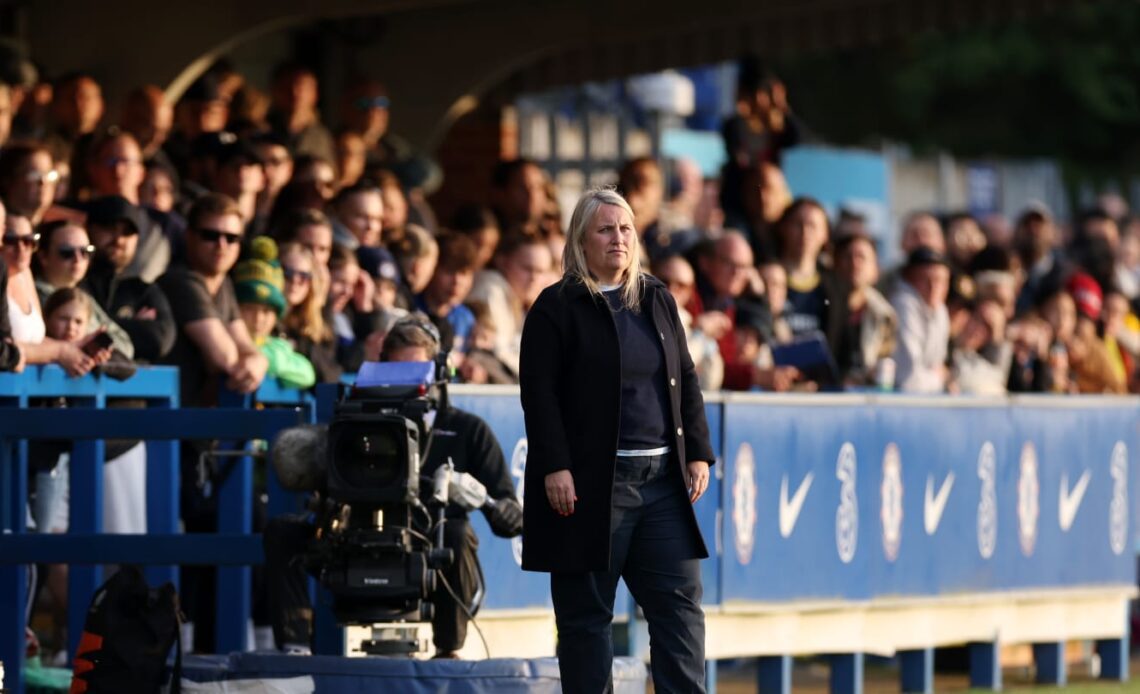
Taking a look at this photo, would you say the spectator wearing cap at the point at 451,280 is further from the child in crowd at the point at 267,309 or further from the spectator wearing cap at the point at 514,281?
the child in crowd at the point at 267,309

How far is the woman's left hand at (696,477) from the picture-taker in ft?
32.3

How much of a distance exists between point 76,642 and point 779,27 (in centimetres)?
1135

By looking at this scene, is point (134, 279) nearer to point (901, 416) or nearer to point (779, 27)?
point (901, 416)

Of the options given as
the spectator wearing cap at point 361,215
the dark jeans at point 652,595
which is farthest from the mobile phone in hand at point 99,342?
the spectator wearing cap at point 361,215

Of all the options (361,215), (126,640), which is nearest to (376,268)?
(361,215)

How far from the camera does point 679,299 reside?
14414mm

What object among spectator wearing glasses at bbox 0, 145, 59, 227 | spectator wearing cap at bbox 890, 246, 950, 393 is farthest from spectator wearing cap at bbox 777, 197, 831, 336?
Result: spectator wearing glasses at bbox 0, 145, 59, 227

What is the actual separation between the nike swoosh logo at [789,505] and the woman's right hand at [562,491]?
12.3 ft

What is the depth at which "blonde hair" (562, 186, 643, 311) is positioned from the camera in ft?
32.0

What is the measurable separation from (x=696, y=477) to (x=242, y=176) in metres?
4.54

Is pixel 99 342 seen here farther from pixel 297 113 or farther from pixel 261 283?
pixel 297 113

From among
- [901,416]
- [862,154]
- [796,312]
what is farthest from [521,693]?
[862,154]

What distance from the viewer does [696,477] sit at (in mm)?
9852

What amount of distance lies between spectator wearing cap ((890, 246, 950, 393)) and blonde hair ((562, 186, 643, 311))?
5.97m
